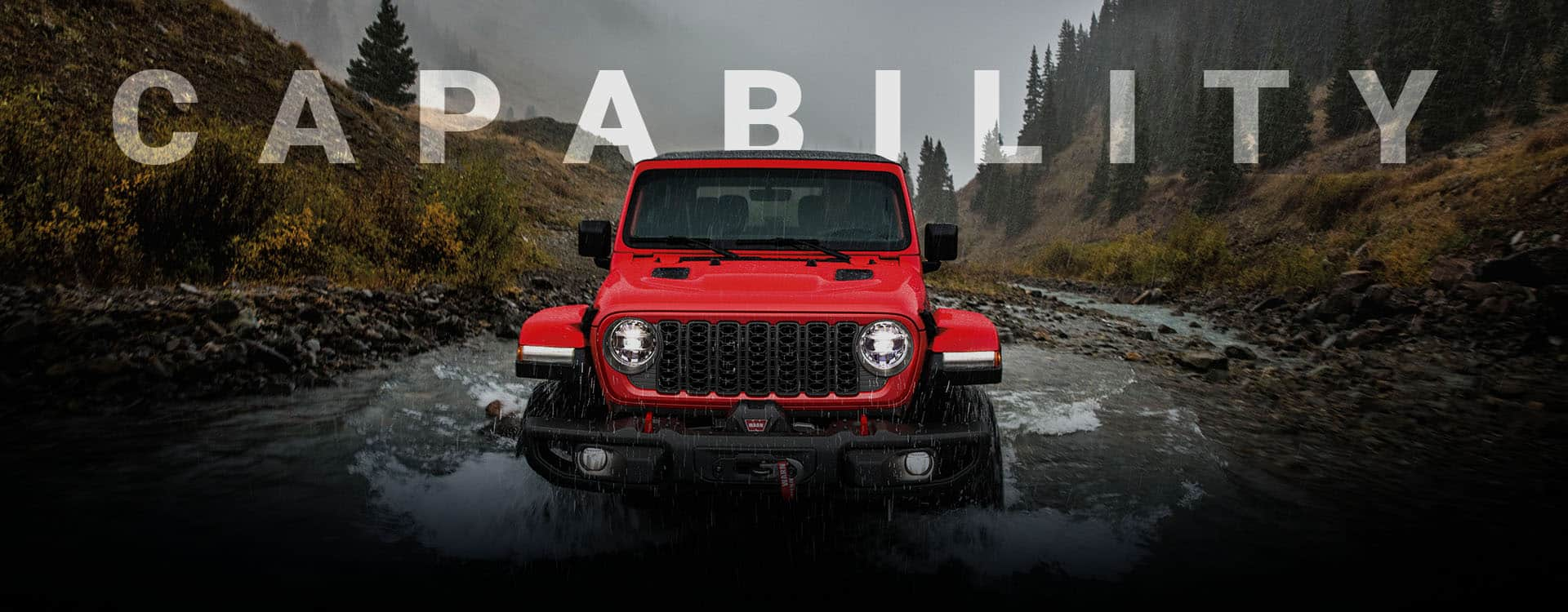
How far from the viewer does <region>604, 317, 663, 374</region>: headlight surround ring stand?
3312mm

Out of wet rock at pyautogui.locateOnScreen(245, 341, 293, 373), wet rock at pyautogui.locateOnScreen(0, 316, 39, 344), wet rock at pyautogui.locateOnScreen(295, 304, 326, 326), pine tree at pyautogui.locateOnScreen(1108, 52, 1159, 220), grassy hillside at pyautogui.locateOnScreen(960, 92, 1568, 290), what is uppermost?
pine tree at pyautogui.locateOnScreen(1108, 52, 1159, 220)

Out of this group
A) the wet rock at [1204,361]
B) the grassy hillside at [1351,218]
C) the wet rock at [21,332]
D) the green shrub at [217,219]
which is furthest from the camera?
the grassy hillside at [1351,218]

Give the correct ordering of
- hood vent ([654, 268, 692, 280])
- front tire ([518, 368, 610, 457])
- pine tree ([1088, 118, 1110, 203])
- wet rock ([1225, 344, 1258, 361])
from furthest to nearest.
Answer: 1. pine tree ([1088, 118, 1110, 203])
2. wet rock ([1225, 344, 1258, 361])
3. hood vent ([654, 268, 692, 280])
4. front tire ([518, 368, 610, 457])

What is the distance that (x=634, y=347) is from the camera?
10.9 ft

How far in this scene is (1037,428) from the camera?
6203 millimetres

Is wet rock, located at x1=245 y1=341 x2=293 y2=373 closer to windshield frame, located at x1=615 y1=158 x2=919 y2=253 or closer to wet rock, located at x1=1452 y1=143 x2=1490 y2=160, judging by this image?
windshield frame, located at x1=615 y1=158 x2=919 y2=253

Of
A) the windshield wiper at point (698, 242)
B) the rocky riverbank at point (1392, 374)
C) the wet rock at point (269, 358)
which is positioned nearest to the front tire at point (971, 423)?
the windshield wiper at point (698, 242)

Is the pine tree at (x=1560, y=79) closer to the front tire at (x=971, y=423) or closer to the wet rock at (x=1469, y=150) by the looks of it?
the wet rock at (x=1469, y=150)

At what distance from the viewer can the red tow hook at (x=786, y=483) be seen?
9.63 feet

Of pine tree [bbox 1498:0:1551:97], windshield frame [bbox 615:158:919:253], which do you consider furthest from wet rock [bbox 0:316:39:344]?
pine tree [bbox 1498:0:1551:97]

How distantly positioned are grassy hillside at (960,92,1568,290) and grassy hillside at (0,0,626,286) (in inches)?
760

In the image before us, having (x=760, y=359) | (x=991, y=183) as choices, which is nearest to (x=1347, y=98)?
(x=991, y=183)

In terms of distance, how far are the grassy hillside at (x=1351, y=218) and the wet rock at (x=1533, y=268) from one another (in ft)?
7.92

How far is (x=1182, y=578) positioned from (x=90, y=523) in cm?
519
